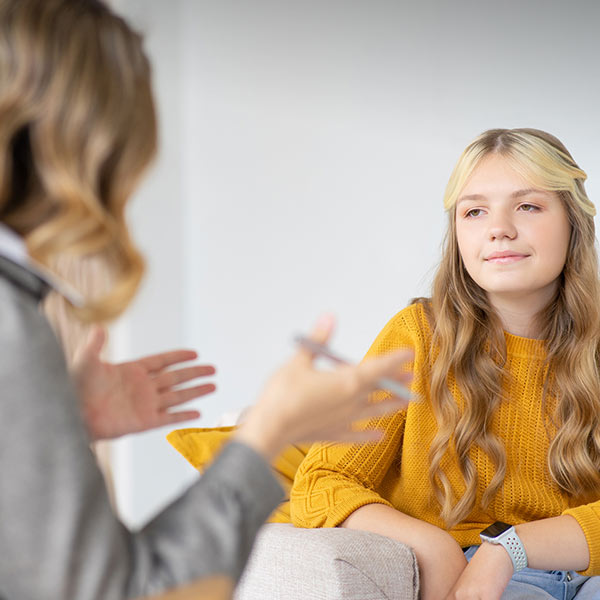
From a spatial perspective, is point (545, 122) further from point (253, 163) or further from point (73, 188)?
point (73, 188)

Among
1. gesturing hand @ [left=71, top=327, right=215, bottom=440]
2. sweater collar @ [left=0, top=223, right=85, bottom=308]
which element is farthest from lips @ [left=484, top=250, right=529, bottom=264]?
sweater collar @ [left=0, top=223, right=85, bottom=308]

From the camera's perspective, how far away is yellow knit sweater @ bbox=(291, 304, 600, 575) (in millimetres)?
1623

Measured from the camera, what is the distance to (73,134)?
2.62 ft

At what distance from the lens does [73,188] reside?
0.79 metres

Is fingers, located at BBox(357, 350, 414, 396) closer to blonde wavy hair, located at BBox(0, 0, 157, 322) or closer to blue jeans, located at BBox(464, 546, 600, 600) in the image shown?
blonde wavy hair, located at BBox(0, 0, 157, 322)

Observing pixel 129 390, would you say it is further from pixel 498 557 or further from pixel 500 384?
pixel 500 384

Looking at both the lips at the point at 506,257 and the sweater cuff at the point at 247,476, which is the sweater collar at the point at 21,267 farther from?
the lips at the point at 506,257

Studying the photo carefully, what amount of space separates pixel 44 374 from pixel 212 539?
224 mm

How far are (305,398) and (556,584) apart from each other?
958 millimetres

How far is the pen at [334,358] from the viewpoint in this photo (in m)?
0.86

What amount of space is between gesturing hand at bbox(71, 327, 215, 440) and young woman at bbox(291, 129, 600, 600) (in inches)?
22.1

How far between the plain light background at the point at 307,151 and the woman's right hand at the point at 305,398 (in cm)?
181

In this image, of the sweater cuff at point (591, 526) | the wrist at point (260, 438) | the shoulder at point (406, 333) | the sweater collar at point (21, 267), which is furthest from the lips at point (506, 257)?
the sweater collar at point (21, 267)

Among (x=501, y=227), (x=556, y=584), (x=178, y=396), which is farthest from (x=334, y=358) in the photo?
(x=556, y=584)
